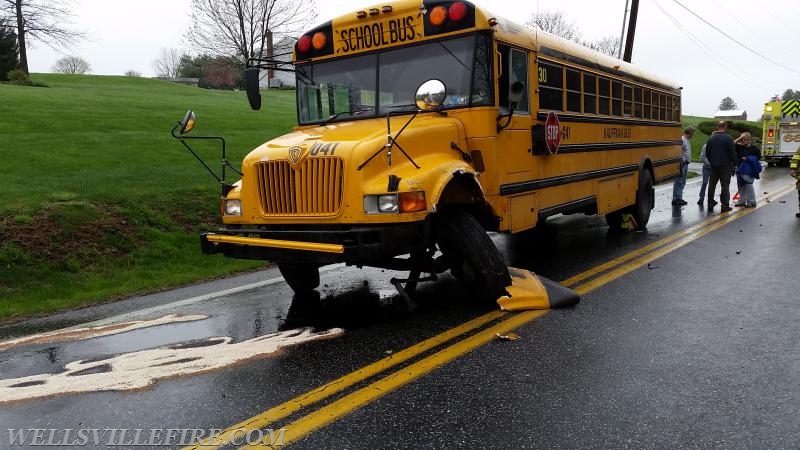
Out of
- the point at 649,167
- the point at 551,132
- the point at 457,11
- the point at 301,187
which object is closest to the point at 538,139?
the point at 551,132

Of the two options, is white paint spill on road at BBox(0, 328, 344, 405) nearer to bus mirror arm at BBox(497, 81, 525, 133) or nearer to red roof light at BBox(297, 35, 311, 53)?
bus mirror arm at BBox(497, 81, 525, 133)

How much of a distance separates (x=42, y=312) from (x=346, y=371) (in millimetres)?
3736

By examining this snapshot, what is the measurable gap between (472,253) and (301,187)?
1.49 m

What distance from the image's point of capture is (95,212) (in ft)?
27.6

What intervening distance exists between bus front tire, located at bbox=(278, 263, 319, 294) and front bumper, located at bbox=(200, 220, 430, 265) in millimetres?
948

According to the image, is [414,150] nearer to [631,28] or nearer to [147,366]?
[147,366]

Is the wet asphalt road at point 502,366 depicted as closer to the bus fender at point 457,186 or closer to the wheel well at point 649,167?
the bus fender at point 457,186

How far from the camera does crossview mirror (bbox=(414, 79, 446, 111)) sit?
4895 mm

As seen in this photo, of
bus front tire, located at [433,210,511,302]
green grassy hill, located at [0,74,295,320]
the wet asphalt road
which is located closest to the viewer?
the wet asphalt road

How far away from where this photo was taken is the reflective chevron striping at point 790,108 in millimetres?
23594

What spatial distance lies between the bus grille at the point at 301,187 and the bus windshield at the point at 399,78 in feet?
3.92

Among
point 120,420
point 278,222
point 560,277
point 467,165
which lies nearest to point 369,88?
point 467,165

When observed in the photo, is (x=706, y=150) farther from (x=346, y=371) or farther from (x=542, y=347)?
Result: (x=346, y=371)

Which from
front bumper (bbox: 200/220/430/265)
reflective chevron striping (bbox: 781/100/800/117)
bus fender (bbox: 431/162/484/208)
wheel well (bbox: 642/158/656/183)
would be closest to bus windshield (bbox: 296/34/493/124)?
bus fender (bbox: 431/162/484/208)
